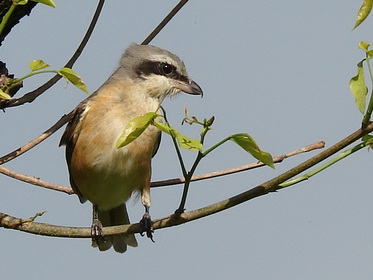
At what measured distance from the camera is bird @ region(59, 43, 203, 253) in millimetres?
4680

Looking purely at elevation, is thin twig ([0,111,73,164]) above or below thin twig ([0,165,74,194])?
above

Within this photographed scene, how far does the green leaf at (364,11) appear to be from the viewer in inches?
82.0

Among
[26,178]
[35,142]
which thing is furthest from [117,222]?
[35,142]

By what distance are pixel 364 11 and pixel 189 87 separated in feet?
9.16

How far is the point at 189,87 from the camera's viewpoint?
483 centimetres

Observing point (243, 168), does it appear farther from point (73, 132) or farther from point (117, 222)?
point (117, 222)

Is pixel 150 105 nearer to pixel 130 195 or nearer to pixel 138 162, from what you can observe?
pixel 138 162

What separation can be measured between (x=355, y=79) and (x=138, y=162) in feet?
8.89

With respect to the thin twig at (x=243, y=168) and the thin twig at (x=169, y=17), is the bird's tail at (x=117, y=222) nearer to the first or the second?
the thin twig at (x=243, y=168)

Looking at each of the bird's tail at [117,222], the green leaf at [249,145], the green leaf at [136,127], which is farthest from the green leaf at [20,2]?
the bird's tail at [117,222]

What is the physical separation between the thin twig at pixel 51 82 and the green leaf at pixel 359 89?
164 cm

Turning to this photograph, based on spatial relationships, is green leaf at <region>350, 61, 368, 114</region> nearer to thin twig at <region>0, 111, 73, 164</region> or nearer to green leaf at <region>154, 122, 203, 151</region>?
green leaf at <region>154, 122, 203, 151</region>

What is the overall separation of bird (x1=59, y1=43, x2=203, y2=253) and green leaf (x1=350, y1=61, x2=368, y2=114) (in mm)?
2519

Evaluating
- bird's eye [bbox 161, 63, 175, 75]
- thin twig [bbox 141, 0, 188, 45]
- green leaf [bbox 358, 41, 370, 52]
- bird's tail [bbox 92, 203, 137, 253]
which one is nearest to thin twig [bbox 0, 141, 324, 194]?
green leaf [bbox 358, 41, 370, 52]
